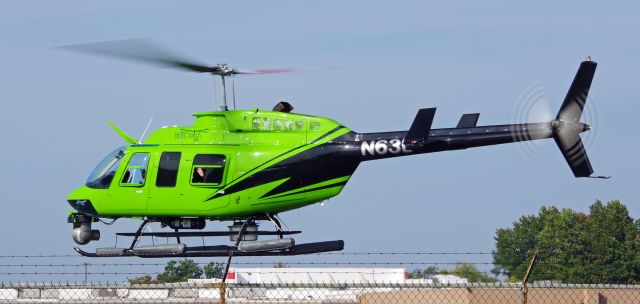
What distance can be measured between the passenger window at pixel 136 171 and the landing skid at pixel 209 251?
1.61m

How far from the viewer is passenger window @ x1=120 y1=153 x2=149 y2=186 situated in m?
33.3

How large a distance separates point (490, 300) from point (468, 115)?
816 centimetres

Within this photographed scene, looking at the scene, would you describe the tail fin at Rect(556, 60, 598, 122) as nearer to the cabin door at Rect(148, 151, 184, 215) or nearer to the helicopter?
the helicopter

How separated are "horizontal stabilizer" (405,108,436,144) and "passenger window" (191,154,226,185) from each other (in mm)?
4554

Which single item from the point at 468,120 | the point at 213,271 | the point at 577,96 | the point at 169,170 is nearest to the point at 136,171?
the point at 169,170

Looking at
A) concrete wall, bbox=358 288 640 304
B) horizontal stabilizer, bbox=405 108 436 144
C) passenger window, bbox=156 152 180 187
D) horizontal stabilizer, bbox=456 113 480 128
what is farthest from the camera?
concrete wall, bbox=358 288 640 304

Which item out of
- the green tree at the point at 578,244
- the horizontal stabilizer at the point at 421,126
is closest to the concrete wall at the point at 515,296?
the horizontal stabilizer at the point at 421,126

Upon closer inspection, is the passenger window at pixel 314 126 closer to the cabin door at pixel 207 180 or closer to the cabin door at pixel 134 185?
the cabin door at pixel 207 180

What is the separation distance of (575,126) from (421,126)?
3507 mm

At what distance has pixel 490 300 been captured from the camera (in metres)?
38.6

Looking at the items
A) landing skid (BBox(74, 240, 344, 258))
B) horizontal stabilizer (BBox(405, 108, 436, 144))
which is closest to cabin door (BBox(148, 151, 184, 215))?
landing skid (BBox(74, 240, 344, 258))

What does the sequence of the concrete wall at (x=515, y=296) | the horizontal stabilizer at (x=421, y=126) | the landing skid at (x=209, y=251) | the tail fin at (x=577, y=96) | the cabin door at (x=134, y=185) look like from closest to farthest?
the tail fin at (x=577, y=96)
the horizontal stabilizer at (x=421, y=126)
the landing skid at (x=209, y=251)
the cabin door at (x=134, y=185)
the concrete wall at (x=515, y=296)

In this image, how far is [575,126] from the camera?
3156 centimetres

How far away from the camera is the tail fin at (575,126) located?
3155cm
